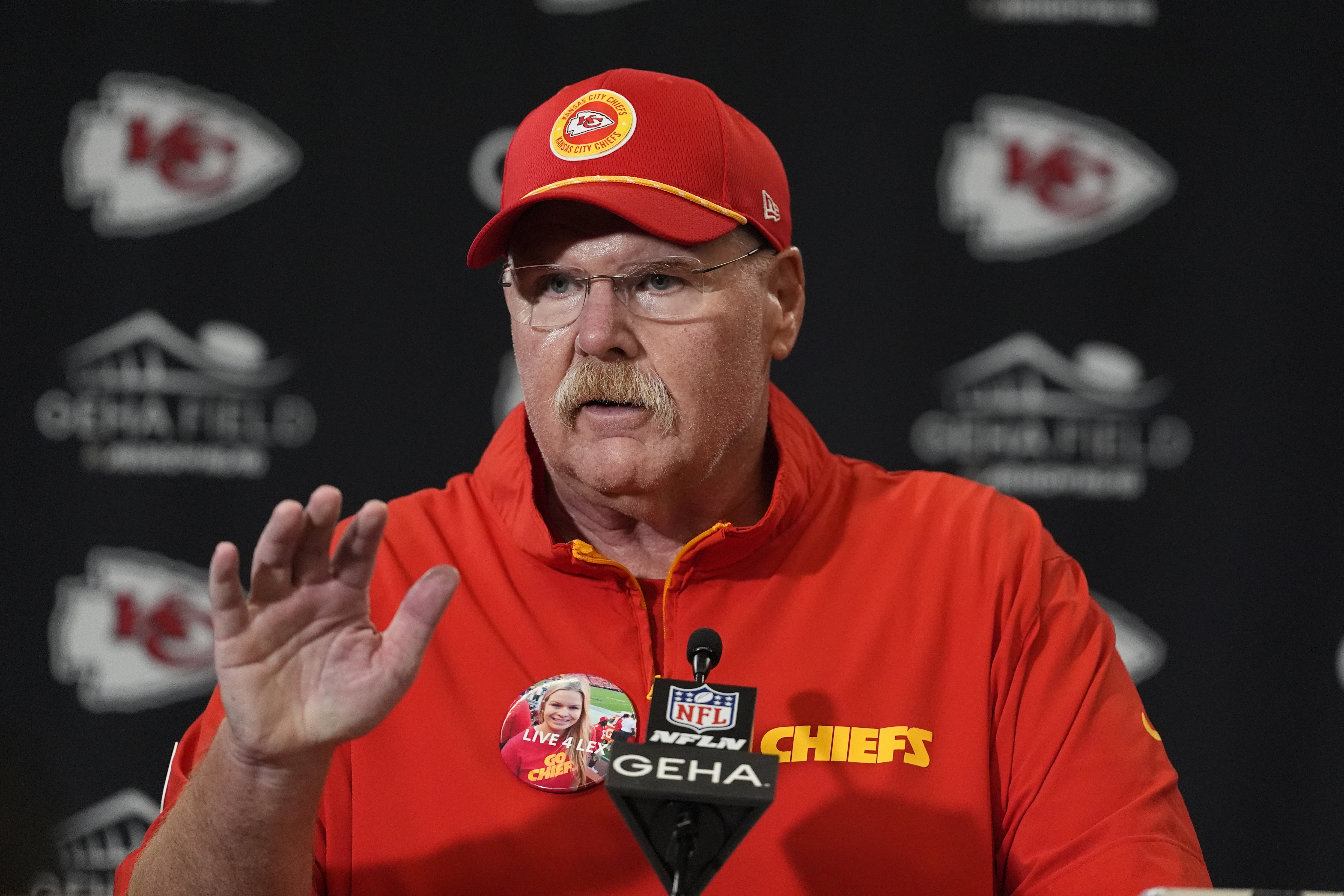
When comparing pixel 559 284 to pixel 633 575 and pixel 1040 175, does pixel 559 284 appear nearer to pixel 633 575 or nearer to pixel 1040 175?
pixel 633 575

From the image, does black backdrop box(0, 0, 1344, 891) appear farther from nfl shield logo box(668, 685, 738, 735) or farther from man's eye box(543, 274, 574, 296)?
nfl shield logo box(668, 685, 738, 735)

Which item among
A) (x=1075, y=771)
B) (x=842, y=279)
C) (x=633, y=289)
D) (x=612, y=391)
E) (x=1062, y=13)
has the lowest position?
(x=1075, y=771)

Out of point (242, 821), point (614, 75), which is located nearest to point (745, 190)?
point (614, 75)

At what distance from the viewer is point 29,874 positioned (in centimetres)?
56

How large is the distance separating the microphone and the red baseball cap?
0.55 metres

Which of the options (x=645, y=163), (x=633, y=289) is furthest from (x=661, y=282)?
(x=645, y=163)

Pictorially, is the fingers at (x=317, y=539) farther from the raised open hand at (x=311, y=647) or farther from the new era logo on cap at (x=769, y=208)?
the new era logo on cap at (x=769, y=208)

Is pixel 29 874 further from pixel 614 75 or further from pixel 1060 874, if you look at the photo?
pixel 614 75

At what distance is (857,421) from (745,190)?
1.12 metres

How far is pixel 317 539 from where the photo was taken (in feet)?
3.71

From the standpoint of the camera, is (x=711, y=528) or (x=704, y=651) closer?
(x=704, y=651)

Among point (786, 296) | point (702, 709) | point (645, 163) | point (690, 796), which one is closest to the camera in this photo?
point (690, 796)

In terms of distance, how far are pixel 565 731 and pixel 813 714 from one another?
11.4 inches

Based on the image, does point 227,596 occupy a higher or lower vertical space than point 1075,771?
higher
